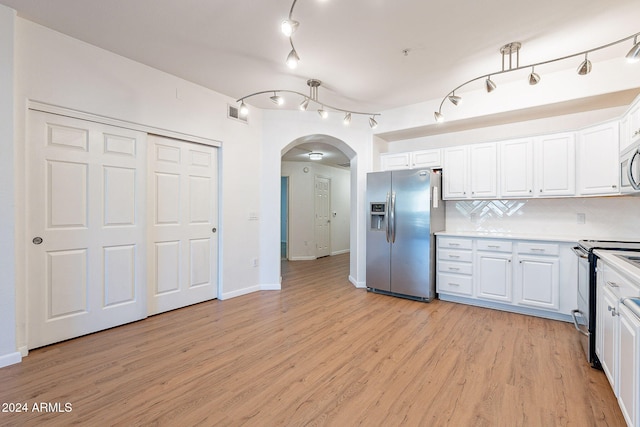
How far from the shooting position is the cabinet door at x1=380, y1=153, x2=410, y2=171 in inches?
174

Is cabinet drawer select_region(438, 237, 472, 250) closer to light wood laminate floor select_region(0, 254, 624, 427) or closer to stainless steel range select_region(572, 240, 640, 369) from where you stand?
light wood laminate floor select_region(0, 254, 624, 427)

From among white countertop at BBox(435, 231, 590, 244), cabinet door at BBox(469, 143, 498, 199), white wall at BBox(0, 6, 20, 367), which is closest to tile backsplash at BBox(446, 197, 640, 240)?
white countertop at BBox(435, 231, 590, 244)

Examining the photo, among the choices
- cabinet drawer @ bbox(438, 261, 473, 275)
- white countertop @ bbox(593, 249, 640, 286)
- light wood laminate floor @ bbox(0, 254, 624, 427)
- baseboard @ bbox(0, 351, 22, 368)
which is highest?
white countertop @ bbox(593, 249, 640, 286)

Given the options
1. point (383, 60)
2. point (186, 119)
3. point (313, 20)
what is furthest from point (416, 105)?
point (186, 119)

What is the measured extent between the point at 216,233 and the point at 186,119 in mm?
1509

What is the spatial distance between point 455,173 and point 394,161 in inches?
35.8

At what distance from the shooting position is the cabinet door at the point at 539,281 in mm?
3203

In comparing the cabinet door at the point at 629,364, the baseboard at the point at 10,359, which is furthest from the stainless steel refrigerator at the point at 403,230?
the baseboard at the point at 10,359

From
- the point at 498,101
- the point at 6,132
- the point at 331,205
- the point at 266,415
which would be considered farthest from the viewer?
the point at 331,205

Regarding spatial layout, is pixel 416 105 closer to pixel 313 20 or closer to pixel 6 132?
pixel 313 20

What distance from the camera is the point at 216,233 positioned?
400cm

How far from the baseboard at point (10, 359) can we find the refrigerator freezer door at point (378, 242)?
377 centimetres

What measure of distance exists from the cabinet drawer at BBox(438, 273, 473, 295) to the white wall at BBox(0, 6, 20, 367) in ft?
14.4

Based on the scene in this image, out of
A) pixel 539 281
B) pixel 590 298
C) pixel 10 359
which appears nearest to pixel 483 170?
pixel 539 281
